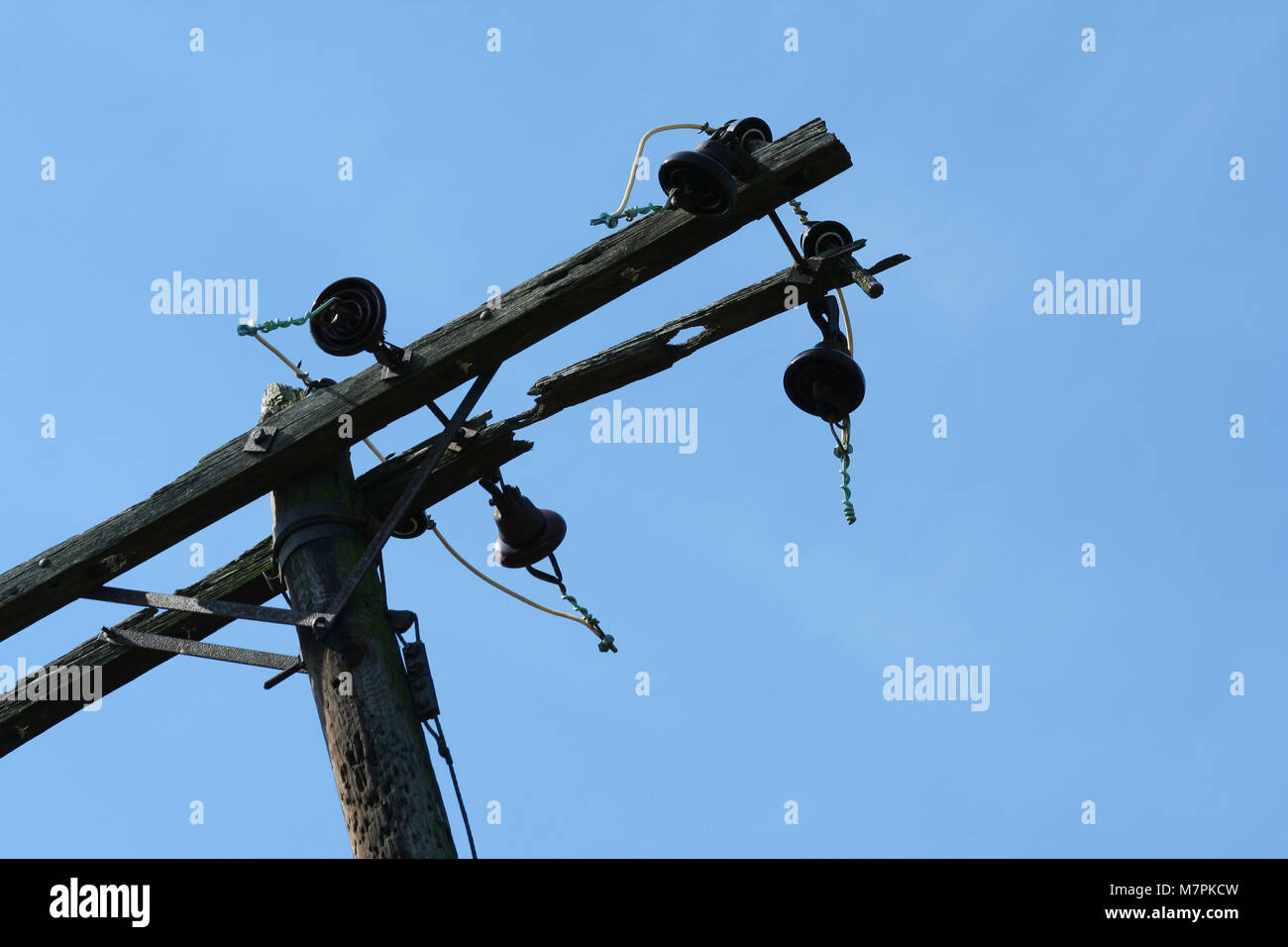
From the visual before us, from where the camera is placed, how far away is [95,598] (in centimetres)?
665

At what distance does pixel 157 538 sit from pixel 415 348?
1311 mm

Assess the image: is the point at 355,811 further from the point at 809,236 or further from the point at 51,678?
the point at 809,236

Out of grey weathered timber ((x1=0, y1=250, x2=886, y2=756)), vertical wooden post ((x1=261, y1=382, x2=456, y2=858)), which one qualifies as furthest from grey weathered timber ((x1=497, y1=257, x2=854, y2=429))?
vertical wooden post ((x1=261, y1=382, x2=456, y2=858))

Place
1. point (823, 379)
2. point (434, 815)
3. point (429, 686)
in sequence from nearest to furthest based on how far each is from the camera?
point (434, 815), point (429, 686), point (823, 379)

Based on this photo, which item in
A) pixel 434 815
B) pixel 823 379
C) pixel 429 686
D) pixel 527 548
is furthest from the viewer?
pixel 527 548

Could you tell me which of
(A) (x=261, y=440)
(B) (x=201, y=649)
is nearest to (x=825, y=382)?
(A) (x=261, y=440)

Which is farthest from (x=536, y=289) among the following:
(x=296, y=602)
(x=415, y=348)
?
(x=296, y=602)

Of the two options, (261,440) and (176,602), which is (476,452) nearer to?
(261,440)

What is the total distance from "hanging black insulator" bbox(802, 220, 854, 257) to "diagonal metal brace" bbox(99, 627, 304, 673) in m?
2.54

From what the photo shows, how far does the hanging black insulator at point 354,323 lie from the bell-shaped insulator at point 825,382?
158 cm

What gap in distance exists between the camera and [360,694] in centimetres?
586

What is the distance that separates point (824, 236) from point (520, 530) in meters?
1.80

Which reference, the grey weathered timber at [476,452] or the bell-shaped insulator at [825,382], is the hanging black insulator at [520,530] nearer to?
the grey weathered timber at [476,452]

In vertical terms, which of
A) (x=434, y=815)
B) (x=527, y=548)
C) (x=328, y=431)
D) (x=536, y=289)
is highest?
(x=536, y=289)
